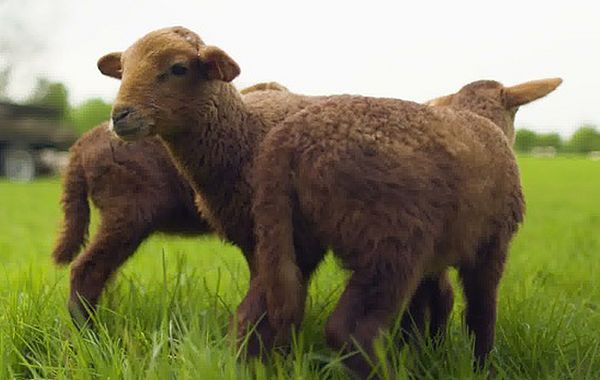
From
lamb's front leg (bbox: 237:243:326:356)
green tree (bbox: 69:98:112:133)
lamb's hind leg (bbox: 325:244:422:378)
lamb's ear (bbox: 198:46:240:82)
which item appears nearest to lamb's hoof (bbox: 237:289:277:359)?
lamb's front leg (bbox: 237:243:326:356)

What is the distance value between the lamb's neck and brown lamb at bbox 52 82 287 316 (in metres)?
0.64

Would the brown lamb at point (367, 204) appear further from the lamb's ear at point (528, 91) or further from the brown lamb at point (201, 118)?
the lamb's ear at point (528, 91)

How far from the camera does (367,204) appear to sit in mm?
2469

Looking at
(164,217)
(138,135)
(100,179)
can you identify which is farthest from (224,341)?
(100,179)

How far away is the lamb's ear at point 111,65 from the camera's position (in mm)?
3299

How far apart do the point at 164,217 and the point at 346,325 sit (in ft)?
5.03

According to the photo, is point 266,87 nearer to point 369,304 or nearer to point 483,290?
point 483,290

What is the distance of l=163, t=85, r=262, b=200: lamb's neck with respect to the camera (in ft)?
9.93

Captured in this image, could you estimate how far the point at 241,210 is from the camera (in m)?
3.03

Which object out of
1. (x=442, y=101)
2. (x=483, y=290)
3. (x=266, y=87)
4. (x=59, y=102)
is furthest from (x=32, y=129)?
(x=483, y=290)

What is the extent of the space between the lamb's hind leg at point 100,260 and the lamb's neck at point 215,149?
707 mm

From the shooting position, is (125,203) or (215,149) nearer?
(215,149)

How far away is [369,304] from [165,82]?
113 centimetres

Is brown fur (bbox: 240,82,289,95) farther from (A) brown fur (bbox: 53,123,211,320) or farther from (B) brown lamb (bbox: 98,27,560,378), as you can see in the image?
(B) brown lamb (bbox: 98,27,560,378)
